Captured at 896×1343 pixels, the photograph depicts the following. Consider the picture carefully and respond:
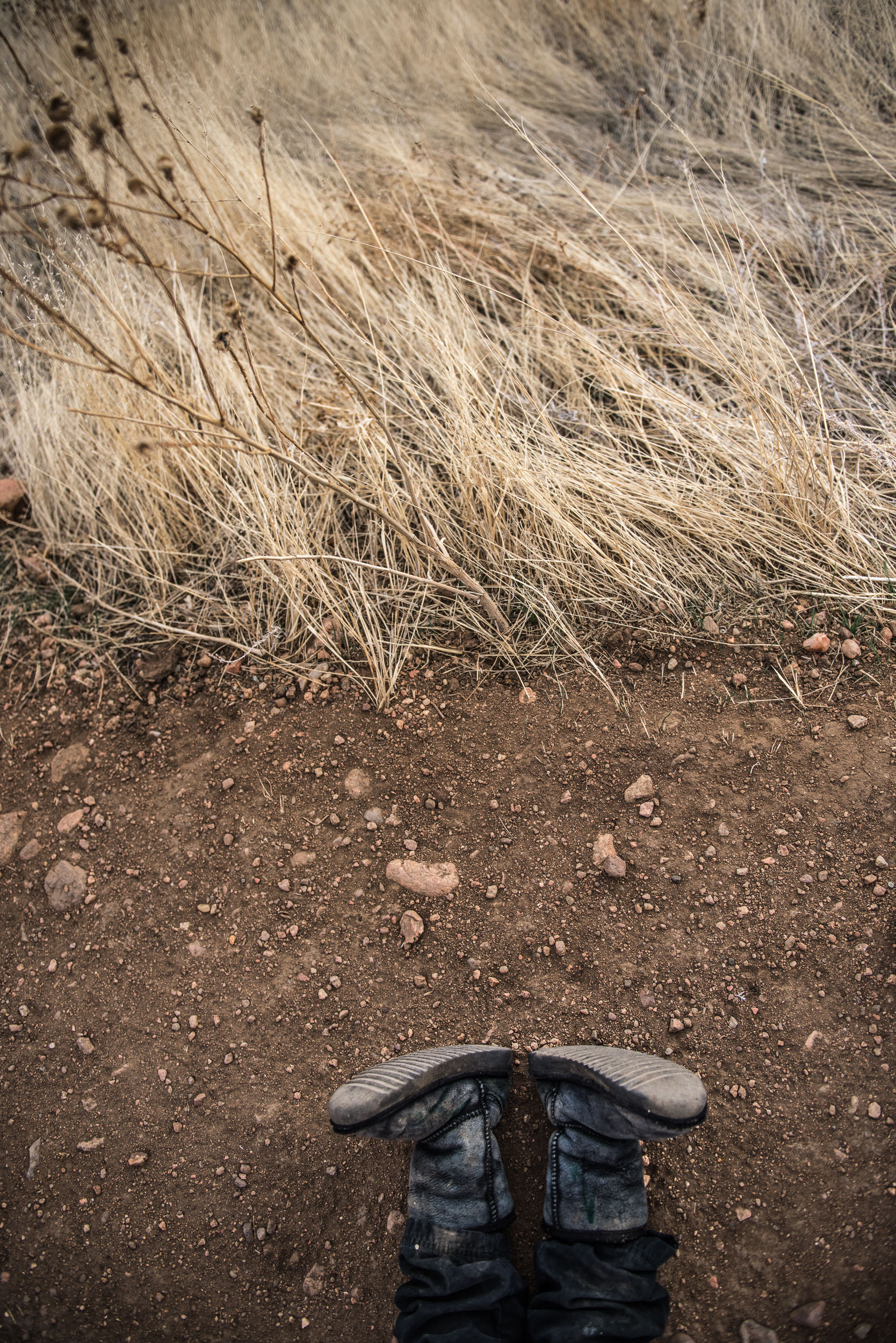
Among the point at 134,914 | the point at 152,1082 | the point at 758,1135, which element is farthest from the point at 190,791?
the point at 758,1135

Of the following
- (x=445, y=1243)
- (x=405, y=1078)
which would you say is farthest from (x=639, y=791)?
(x=445, y=1243)

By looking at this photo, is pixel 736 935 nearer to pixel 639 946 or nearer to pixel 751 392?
pixel 639 946

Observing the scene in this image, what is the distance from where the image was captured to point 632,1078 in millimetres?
1137

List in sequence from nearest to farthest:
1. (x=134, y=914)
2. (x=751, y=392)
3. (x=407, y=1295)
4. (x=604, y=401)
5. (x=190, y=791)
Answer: (x=407, y=1295)
(x=134, y=914)
(x=190, y=791)
(x=751, y=392)
(x=604, y=401)

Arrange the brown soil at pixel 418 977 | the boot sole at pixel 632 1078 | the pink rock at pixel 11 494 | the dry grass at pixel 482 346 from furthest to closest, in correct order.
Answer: the pink rock at pixel 11 494, the dry grass at pixel 482 346, the brown soil at pixel 418 977, the boot sole at pixel 632 1078

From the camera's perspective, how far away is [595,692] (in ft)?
5.20

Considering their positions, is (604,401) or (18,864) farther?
(604,401)

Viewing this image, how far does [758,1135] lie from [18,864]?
5.31 feet

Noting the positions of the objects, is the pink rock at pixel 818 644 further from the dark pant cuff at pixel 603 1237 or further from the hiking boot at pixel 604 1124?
the dark pant cuff at pixel 603 1237

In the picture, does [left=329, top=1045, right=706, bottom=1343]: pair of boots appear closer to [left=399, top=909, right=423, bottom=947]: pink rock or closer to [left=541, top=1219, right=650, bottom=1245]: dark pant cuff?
[left=541, top=1219, right=650, bottom=1245]: dark pant cuff

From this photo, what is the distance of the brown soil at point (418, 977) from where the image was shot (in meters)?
1.21

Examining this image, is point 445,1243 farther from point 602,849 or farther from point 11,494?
point 11,494

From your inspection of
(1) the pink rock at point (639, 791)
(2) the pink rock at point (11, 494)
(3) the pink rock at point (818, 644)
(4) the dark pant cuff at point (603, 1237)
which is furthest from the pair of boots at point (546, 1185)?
(2) the pink rock at point (11, 494)

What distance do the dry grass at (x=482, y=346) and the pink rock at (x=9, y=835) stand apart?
1.85 ft
